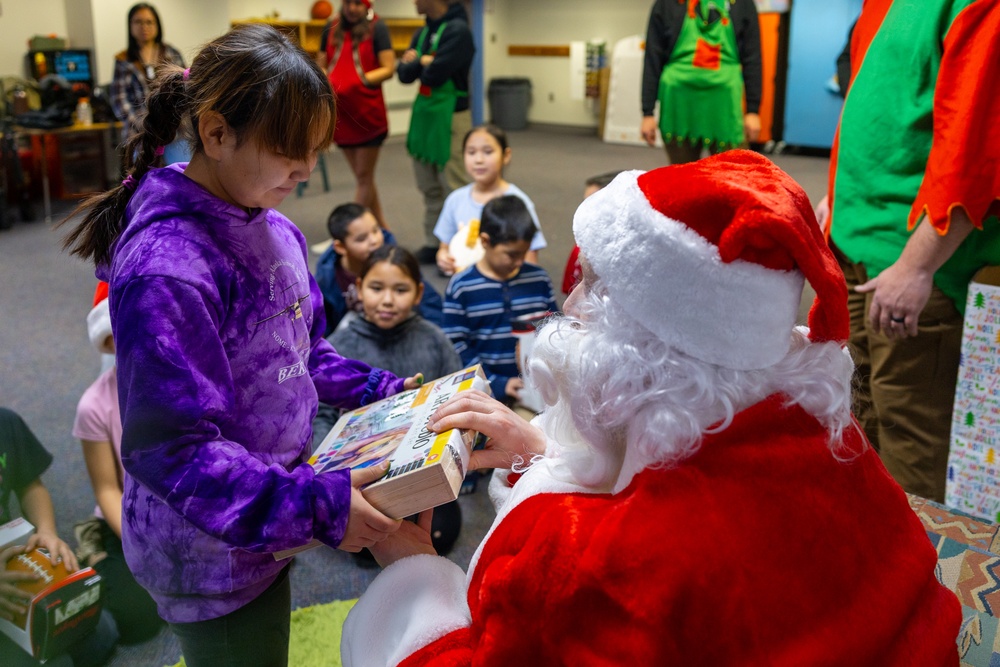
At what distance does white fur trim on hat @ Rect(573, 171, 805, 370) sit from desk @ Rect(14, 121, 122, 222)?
6.32 m

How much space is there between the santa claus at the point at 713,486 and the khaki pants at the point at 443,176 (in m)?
→ 4.01

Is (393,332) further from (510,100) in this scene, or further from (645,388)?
(510,100)

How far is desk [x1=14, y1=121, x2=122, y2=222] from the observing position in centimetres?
623

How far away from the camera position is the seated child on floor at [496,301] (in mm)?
2887

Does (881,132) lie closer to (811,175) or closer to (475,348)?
(475,348)

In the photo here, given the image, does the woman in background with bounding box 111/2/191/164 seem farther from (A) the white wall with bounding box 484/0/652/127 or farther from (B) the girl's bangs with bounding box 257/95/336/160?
(A) the white wall with bounding box 484/0/652/127

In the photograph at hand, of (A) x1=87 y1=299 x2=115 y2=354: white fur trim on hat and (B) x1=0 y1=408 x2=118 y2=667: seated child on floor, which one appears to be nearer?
(B) x1=0 y1=408 x2=118 y2=667: seated child on floor

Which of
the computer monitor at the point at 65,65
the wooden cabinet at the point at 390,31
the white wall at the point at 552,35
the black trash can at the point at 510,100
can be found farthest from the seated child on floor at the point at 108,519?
the black trash can at the point at 510,100

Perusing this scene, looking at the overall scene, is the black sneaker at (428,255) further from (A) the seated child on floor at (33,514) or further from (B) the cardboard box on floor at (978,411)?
(B) the cardboard box on floor at (978,411)

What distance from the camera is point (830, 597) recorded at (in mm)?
855

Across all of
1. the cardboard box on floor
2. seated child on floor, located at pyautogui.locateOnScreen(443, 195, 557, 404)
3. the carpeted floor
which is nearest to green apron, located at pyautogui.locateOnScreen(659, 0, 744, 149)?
the carpeted floor

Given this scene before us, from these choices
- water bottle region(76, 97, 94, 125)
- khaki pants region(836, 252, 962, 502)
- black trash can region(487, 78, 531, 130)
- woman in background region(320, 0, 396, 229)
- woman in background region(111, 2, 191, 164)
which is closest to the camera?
khaki pants region(836, 252, 962, 502)

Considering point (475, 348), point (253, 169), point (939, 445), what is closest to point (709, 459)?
point (253, 169)

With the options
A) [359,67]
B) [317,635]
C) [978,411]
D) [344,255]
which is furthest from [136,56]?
[978,411]
